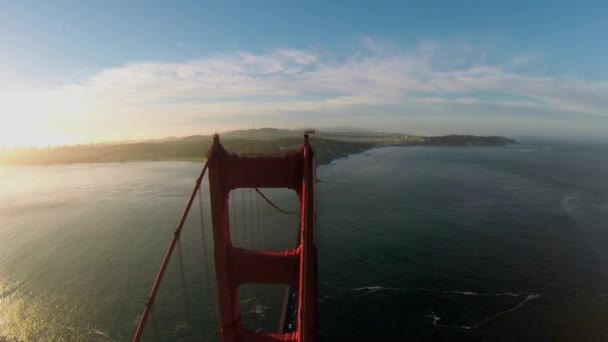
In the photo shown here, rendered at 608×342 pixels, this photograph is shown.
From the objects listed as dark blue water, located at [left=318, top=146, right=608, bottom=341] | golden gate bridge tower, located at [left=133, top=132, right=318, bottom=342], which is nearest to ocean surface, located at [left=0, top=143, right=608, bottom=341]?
dark blue water, located at [left=318, top=146, right=608, bottom=341]

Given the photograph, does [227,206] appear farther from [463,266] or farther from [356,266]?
[463,266]

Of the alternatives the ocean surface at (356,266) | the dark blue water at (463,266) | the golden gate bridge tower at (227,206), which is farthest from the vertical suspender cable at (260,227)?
the golden gate bridge tower at (227,206)

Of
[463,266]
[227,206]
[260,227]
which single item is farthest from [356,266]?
[227,206]

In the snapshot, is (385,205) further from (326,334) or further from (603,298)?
(326,334)

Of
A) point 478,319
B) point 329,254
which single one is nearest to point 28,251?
point 329,254

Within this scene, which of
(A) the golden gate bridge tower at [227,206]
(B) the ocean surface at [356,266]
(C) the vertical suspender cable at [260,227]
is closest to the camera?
(A) the golden gate bridge tower at [227,206]

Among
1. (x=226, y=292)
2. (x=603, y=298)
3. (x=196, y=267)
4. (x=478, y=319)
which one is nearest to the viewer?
(x=226, y=292)

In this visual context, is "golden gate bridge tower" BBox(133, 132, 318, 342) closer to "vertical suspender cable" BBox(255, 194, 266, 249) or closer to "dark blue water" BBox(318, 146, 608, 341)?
"dark blue water" BBox(318, 146, 608, 341)

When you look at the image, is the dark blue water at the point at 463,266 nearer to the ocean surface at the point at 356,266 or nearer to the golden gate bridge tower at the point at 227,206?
the ocean surface at the point at 356,266
